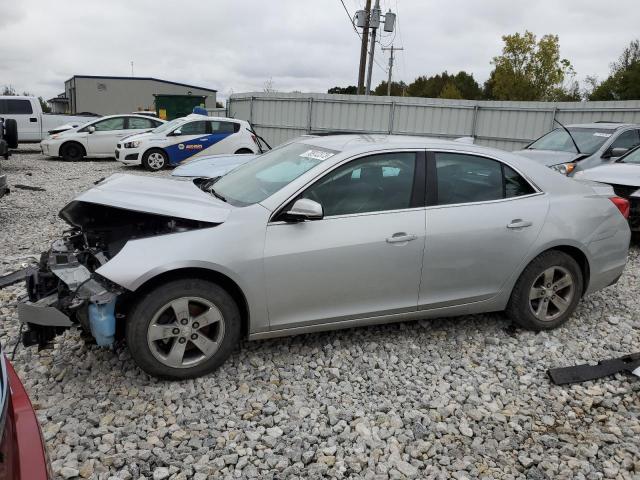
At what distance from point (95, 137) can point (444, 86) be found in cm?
4793

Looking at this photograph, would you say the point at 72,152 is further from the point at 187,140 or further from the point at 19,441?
the point at 19,441

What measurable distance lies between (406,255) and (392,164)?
0.66 meters

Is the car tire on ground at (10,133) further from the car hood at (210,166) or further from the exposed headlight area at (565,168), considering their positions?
the exposed headlight area at (565,168)

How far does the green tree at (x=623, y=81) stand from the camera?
3469 centimetres

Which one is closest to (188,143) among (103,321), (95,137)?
(95,137)

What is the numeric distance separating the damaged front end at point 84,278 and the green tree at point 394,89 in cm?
6543

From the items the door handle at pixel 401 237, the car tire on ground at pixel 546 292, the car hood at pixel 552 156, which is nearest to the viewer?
the door handle at pixel 401 237

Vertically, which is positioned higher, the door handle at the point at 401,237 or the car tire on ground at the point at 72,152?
→ the door handle at the point at 401,237

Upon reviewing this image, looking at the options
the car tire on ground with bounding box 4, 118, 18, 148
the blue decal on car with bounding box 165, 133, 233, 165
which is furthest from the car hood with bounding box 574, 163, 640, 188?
the car tire on ground with bounding box 4, 118, 18, 148

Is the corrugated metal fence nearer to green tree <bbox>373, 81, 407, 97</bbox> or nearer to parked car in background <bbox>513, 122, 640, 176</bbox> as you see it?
parked car in background <bbox>513, 122, 640, 176</bbox>

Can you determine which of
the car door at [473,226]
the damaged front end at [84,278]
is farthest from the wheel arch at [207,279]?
the car door at [473,226]

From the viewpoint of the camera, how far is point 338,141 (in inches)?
158

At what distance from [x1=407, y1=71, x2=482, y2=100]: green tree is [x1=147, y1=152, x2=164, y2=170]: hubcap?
40418mm

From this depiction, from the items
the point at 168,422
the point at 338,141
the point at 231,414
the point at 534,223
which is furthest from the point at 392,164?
the point at 168,422
